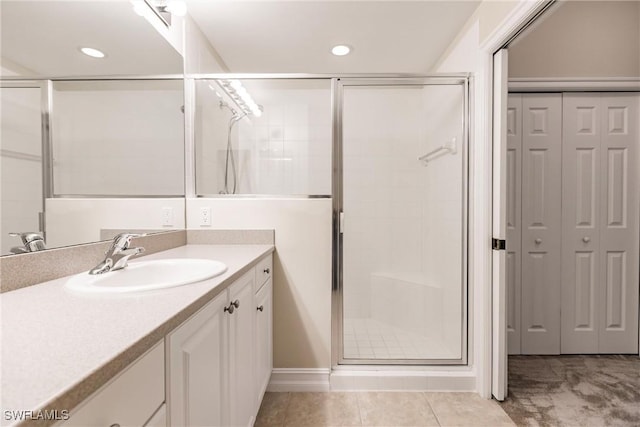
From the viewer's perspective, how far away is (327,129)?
197cm

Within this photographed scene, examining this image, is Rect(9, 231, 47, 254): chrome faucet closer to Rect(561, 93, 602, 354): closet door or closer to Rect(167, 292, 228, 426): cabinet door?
Rect(167, 292, 228, 426): cabinet door

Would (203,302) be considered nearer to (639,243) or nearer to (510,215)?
(510,215)

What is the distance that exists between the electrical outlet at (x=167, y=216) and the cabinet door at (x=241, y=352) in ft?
2.16

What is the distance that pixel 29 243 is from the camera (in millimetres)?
920

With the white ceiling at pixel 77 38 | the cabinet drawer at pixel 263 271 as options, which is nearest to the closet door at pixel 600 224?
the cabinet drawer at pixel 263 271

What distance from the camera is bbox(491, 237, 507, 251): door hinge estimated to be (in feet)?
5.53

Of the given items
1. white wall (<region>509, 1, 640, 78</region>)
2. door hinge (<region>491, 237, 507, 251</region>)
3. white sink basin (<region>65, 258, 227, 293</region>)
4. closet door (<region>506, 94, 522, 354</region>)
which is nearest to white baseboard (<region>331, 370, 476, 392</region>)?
closet door (<region>506, 94, 522, 354</region>)

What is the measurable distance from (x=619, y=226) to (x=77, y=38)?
3326mm

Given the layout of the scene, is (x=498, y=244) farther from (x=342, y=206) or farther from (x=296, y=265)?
(x=296, y=265)

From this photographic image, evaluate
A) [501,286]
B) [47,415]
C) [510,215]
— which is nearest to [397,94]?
[510,215]

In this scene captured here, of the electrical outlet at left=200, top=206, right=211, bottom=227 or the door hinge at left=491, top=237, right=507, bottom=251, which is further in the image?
the electrical outlet at left=200, top=206, right=211, bottom=227

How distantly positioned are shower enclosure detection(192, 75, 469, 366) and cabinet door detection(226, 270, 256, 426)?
701 mm

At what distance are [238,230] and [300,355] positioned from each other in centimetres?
87

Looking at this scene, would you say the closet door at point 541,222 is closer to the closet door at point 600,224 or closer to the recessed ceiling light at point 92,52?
the closet door at point 600,224
